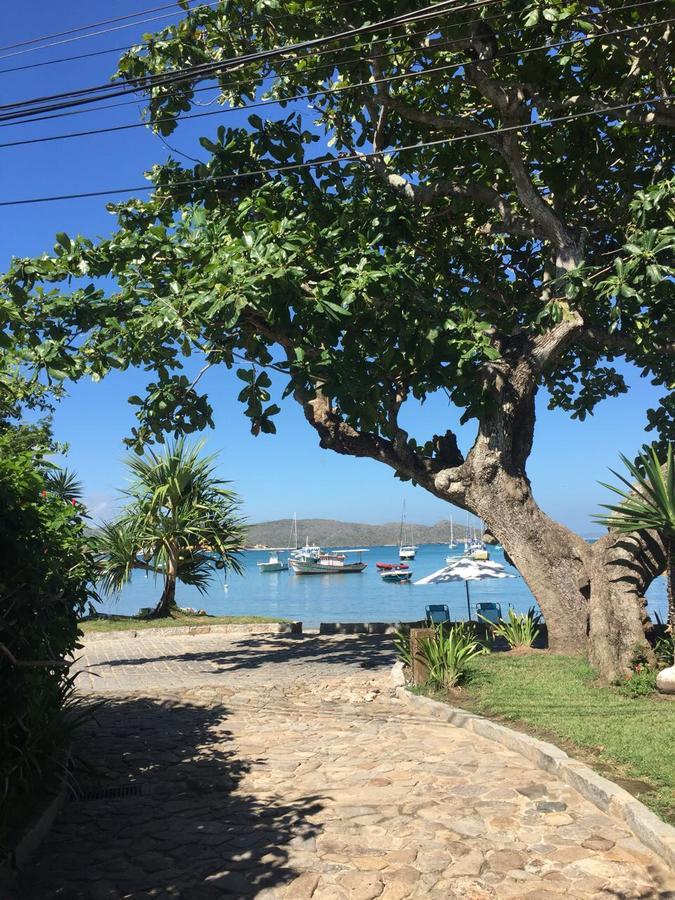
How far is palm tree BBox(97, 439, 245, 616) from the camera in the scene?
20.2 meters

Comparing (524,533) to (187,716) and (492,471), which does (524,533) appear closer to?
(492,471)

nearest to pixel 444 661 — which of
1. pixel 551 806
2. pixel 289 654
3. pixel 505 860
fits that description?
pixel 551 806

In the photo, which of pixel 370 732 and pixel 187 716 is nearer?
pixel 370 732

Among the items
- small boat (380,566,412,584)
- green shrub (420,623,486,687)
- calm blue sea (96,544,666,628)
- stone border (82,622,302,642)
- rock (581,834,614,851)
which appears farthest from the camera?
small boat (380,566,412,584)

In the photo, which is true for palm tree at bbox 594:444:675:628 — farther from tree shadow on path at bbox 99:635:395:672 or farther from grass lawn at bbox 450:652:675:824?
tree shadow on path at bbox 99:635:395:672

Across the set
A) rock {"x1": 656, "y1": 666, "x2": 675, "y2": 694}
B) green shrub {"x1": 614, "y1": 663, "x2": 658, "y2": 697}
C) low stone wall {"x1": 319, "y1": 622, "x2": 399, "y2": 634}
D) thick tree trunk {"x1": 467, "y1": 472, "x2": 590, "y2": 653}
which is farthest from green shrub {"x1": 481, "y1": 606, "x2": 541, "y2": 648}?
low stone wall {"x1": 319, "y1": 622, "x2": 399, "y2": 634}

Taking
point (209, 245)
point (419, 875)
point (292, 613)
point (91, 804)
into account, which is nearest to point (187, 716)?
point (91, 804)

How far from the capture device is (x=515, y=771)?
666 cm

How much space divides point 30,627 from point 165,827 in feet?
5.68

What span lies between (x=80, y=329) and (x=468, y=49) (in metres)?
6.78

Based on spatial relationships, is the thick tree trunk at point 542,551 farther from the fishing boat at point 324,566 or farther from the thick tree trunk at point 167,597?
the fishing boat at point 324,566

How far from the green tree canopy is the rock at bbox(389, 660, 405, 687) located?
2.41 meters

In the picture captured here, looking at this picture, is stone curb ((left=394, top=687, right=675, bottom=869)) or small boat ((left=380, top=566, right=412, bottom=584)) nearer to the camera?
stone curb ((left=394, top=687, right=675, bottom=869))

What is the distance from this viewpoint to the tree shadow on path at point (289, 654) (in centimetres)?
1338
